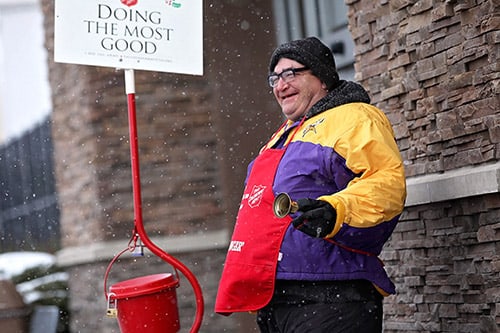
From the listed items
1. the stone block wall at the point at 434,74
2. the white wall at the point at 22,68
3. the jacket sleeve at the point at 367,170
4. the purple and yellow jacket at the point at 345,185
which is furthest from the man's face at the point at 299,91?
the white wall at the point at 22,68

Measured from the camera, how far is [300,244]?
451 centimetres

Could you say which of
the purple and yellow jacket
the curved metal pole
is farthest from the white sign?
the purple and yellow jacket

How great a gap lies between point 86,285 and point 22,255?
3.94 m

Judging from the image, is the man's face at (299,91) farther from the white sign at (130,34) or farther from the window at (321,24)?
the window at (321,24)

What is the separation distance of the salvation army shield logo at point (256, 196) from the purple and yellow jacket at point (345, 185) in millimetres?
83

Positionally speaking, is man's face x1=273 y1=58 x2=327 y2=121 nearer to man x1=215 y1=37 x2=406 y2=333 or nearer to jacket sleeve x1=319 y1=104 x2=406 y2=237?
man x1=215 y1=37 x2=406 y2=333

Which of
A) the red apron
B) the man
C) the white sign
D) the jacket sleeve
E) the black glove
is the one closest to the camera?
the black glove

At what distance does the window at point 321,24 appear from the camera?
8.50m

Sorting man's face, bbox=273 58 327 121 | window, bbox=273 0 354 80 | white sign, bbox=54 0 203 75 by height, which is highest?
window, bbox=273 0 354 80

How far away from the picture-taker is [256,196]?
471 cm

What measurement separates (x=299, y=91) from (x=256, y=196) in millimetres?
505

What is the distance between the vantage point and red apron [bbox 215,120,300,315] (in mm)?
4566

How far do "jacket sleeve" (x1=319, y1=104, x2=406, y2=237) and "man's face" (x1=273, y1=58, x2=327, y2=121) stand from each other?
0.94 feet

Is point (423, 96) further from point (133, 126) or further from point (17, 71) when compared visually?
point (17, 71)
